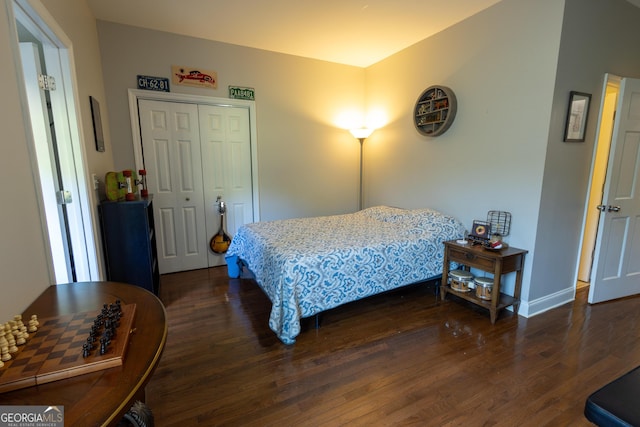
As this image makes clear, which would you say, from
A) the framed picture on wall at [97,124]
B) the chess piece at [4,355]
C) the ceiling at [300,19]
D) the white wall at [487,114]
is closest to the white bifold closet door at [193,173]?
the framed picture on wall at [97,124]

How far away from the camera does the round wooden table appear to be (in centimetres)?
60

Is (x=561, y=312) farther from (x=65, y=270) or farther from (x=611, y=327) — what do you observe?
(x=65, y=270)

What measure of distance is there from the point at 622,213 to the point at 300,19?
350 centimetres

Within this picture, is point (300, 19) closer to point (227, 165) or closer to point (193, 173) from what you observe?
point (227, 165)

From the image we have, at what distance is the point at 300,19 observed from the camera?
112 inches

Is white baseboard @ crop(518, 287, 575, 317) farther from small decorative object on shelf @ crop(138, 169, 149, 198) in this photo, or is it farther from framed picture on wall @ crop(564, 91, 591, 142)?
small decorative object on shelf @ crop(138, 169, 149, 198)

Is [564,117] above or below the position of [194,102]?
below

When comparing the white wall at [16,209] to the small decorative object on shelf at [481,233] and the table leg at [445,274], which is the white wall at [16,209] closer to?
the table leg at [445,274]

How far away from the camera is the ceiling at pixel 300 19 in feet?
8.49

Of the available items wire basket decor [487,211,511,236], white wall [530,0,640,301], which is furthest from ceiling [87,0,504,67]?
wire basket decor [487,211,511,236]

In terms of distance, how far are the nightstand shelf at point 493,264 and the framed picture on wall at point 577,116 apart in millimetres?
1022

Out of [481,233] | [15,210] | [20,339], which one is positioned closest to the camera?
[20,339]

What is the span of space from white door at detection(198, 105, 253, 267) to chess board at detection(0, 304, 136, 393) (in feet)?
9.34

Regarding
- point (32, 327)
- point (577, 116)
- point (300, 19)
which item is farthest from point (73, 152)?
point (577, 116)
